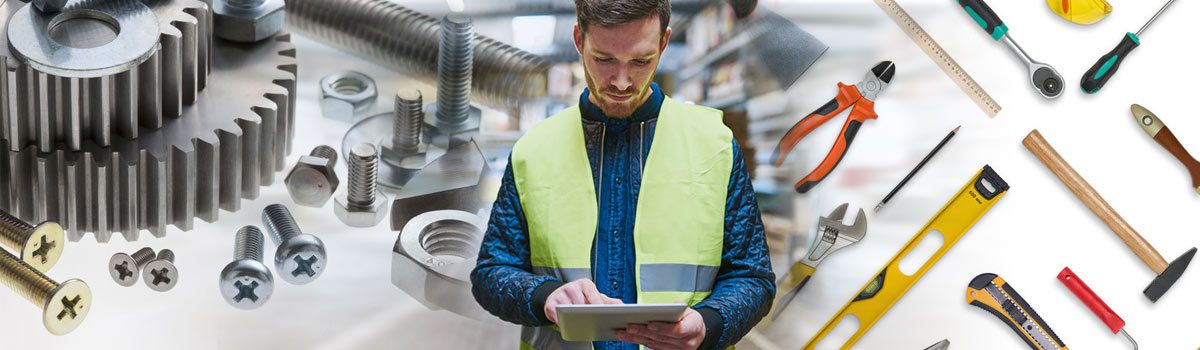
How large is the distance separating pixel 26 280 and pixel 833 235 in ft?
6.40

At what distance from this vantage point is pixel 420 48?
16.5 ft

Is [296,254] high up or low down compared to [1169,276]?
up

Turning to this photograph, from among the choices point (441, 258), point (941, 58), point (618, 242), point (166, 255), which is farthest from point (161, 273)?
point (941, 58)

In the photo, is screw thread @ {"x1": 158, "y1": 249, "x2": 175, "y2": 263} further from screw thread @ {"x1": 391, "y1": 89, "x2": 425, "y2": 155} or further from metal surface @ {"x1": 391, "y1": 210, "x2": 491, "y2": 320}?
screw thread @ {"x1": 391, "y1": 89, "x2": 425, "y2": 155}

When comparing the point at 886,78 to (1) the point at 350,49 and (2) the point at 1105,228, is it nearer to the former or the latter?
(2) the point at 1105,228

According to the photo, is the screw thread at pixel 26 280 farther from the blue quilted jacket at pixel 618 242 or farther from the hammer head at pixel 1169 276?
the hammer head at pixel 1169 276

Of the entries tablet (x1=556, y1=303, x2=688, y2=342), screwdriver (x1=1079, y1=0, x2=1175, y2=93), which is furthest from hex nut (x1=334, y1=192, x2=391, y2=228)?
screwdriver (x1=1079, y1=0, x2=1175, y2=93)

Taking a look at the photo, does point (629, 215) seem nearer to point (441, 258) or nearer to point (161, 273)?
point (441, 258)

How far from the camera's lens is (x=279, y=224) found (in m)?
4.58

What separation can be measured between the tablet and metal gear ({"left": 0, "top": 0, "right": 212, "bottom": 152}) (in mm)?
1449

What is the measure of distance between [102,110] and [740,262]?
1.67 metres

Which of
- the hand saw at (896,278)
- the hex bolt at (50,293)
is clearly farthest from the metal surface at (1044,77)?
the hex bolt at (50,293)

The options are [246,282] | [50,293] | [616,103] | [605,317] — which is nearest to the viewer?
[605,317]

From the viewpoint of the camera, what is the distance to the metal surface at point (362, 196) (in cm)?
455
